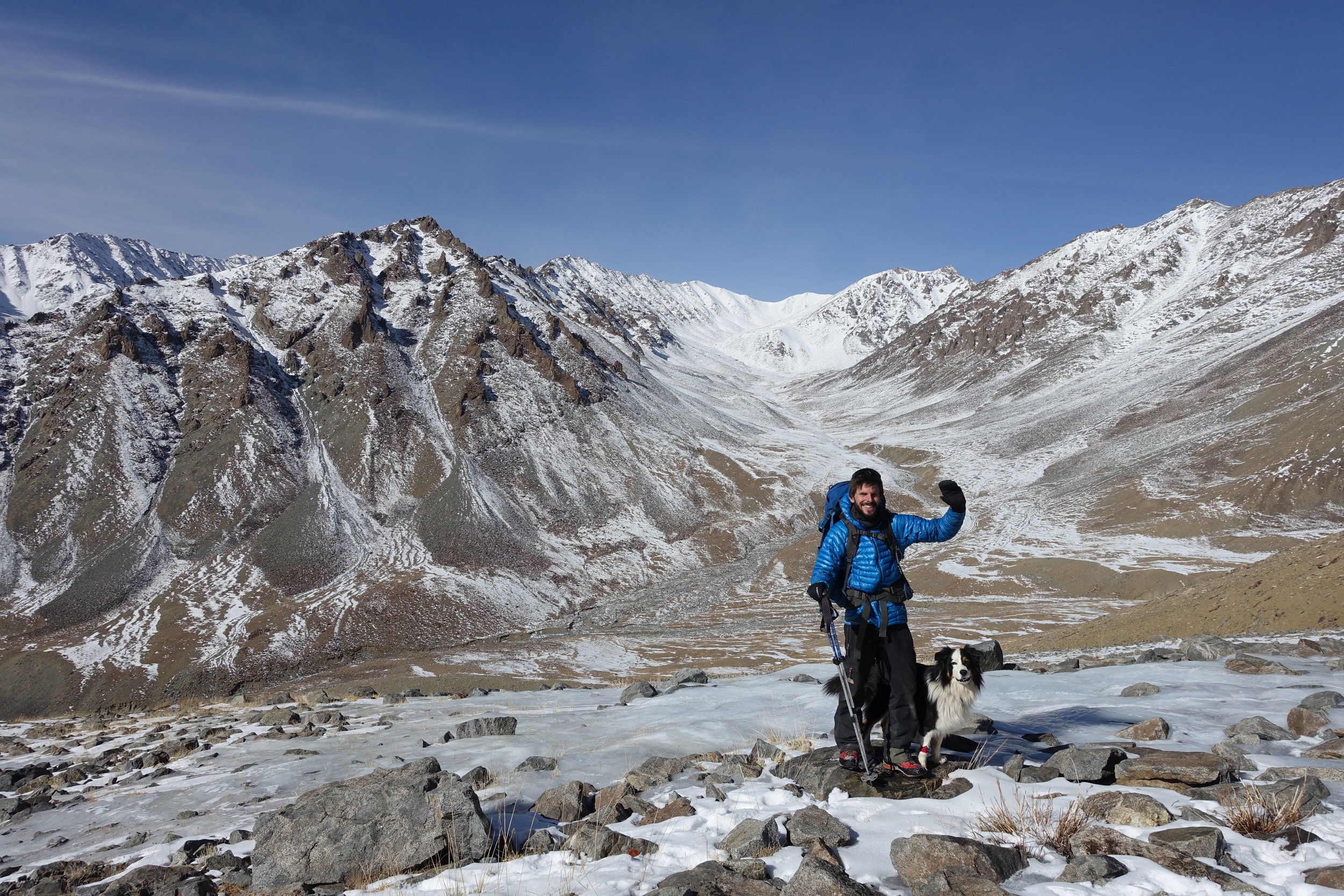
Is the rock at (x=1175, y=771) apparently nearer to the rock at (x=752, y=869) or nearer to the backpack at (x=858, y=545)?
the backpack at (x=858, y=545)

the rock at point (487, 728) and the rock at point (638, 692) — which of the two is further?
the rock at point (638, 692)

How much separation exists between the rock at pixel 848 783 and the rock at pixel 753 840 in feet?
3.66

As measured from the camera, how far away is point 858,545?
6.91m

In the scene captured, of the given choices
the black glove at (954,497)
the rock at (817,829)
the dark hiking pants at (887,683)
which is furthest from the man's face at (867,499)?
the rock at (817,829)

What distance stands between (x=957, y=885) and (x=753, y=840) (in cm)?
159

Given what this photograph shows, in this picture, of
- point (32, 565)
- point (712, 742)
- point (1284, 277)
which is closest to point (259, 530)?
point (32, 565)

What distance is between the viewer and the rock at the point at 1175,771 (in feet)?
18.6

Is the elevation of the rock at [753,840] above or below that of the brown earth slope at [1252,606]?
above

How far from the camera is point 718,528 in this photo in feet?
244

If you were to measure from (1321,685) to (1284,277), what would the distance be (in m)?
178

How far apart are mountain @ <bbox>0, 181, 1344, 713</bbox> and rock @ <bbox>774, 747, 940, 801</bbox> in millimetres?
33133

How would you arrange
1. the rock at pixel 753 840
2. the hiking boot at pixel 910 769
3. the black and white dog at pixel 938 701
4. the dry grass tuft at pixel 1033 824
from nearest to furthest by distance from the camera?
the dry grass tuft at pixel 1033 824 < the rock at pixel 753 840 < the hiking boot at pixel 910 769 < the black and white dog at pixel 938 701

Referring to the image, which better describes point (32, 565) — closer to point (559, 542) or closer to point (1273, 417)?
point (559, 542)

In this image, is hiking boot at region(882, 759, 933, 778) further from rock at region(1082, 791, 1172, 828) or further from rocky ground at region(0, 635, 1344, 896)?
rock at region(1082, 791, 1172, 828)
